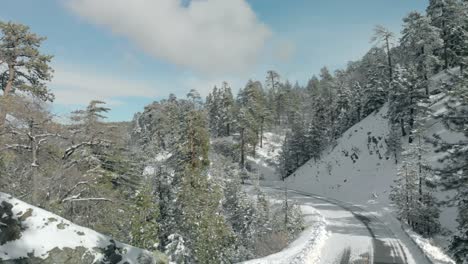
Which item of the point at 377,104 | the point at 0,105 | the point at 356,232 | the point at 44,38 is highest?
the point at 377,104

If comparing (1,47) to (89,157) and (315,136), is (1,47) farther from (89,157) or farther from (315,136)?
(315,136)

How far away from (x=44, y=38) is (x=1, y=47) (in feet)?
6.77

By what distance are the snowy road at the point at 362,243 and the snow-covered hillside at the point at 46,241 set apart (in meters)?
11.1

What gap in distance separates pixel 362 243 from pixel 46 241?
17174 millimetres

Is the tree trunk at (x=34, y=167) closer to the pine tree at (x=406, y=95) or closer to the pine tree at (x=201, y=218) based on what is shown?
the pine tree at (x=201, y=218)

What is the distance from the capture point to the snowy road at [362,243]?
16630mm

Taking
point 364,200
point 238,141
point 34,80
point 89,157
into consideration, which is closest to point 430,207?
point 364,200

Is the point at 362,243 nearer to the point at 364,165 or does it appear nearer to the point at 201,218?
→ the point at 201,218

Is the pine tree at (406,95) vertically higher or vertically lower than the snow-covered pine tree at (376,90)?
lower

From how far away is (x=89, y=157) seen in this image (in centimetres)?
1978

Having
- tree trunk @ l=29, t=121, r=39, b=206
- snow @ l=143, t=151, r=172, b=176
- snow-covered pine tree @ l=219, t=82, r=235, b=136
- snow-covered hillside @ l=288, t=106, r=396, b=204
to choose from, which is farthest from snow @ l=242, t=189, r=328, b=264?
snow-covered pine tree @ l=219, t=82, r=235, b=136

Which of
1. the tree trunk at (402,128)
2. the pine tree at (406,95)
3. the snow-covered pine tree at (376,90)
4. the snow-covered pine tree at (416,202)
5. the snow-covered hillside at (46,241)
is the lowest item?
the snow-covered hillside at (46,241)

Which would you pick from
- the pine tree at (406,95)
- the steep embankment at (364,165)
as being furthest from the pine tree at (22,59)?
the pine tree at (406,95)

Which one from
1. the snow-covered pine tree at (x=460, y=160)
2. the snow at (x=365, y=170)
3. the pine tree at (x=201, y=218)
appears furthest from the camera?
the snow at (x=365, y=170)
